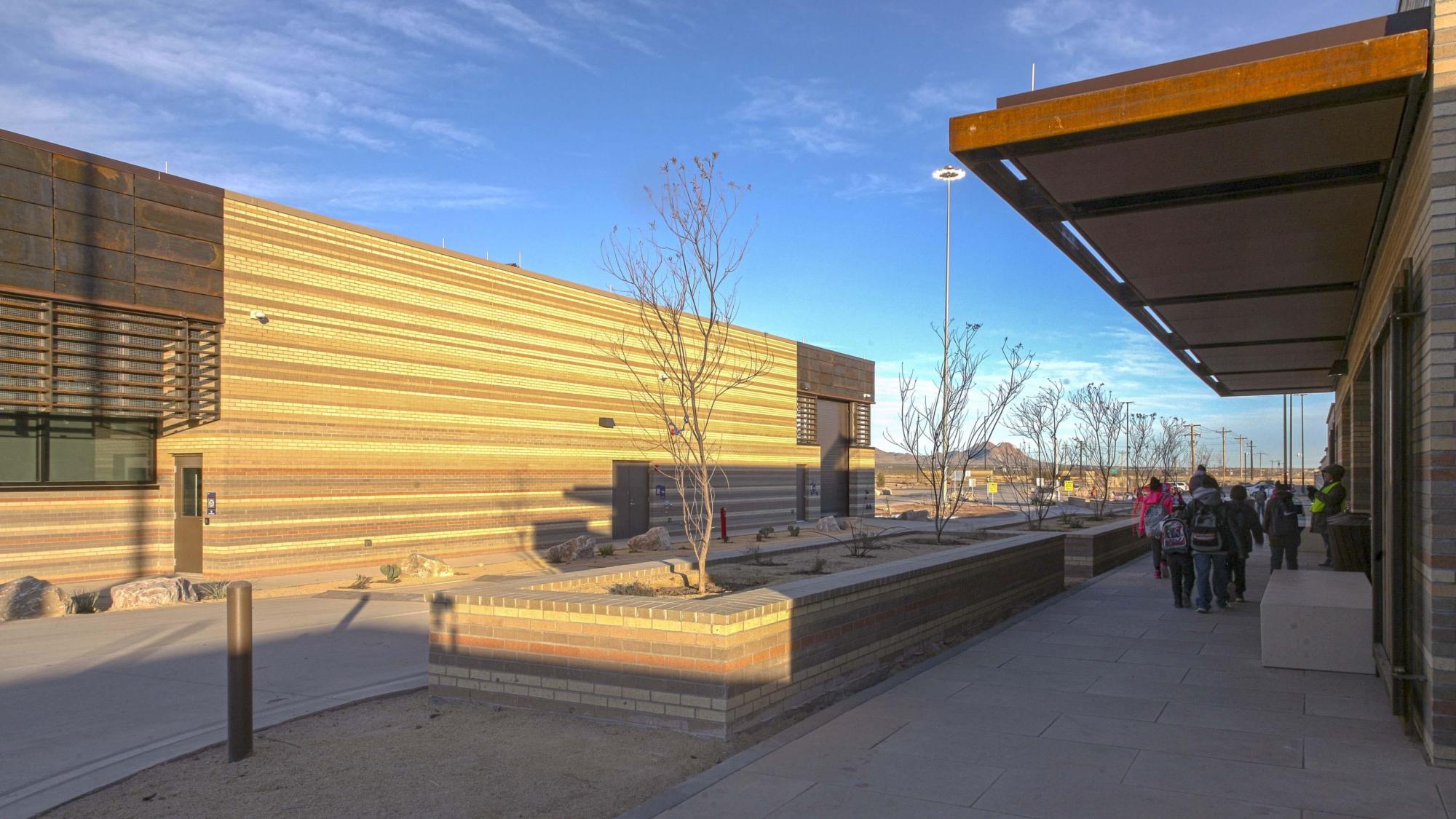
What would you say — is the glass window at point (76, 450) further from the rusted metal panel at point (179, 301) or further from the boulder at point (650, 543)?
the boulder at point (650, 543)

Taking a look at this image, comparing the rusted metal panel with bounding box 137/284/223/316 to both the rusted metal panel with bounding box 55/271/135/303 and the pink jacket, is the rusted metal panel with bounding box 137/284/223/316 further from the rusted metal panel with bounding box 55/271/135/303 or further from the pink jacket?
the pink jacket

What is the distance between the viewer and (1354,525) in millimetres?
12477

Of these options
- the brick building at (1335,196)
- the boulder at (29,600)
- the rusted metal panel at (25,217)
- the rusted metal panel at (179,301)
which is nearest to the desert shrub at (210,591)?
the boulder at (29,600)

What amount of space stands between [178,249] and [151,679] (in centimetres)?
1030

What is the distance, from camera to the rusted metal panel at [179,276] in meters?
16.7

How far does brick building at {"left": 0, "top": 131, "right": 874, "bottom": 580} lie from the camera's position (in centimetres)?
1596

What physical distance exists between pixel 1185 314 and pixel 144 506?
58.7ft

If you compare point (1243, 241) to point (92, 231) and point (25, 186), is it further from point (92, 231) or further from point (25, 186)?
point (25, 186)

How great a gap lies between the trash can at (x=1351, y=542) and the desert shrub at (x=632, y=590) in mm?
8927

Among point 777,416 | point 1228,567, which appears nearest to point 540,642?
point 1228,567

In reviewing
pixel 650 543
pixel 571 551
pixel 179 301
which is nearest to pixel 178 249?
pixel 179 301

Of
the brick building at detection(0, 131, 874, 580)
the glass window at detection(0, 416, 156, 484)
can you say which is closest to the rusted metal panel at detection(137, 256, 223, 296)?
the brick building at detection(0, 131, 874, 580)

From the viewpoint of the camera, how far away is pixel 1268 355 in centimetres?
1881

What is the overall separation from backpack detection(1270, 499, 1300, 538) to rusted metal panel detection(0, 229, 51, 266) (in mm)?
19166
